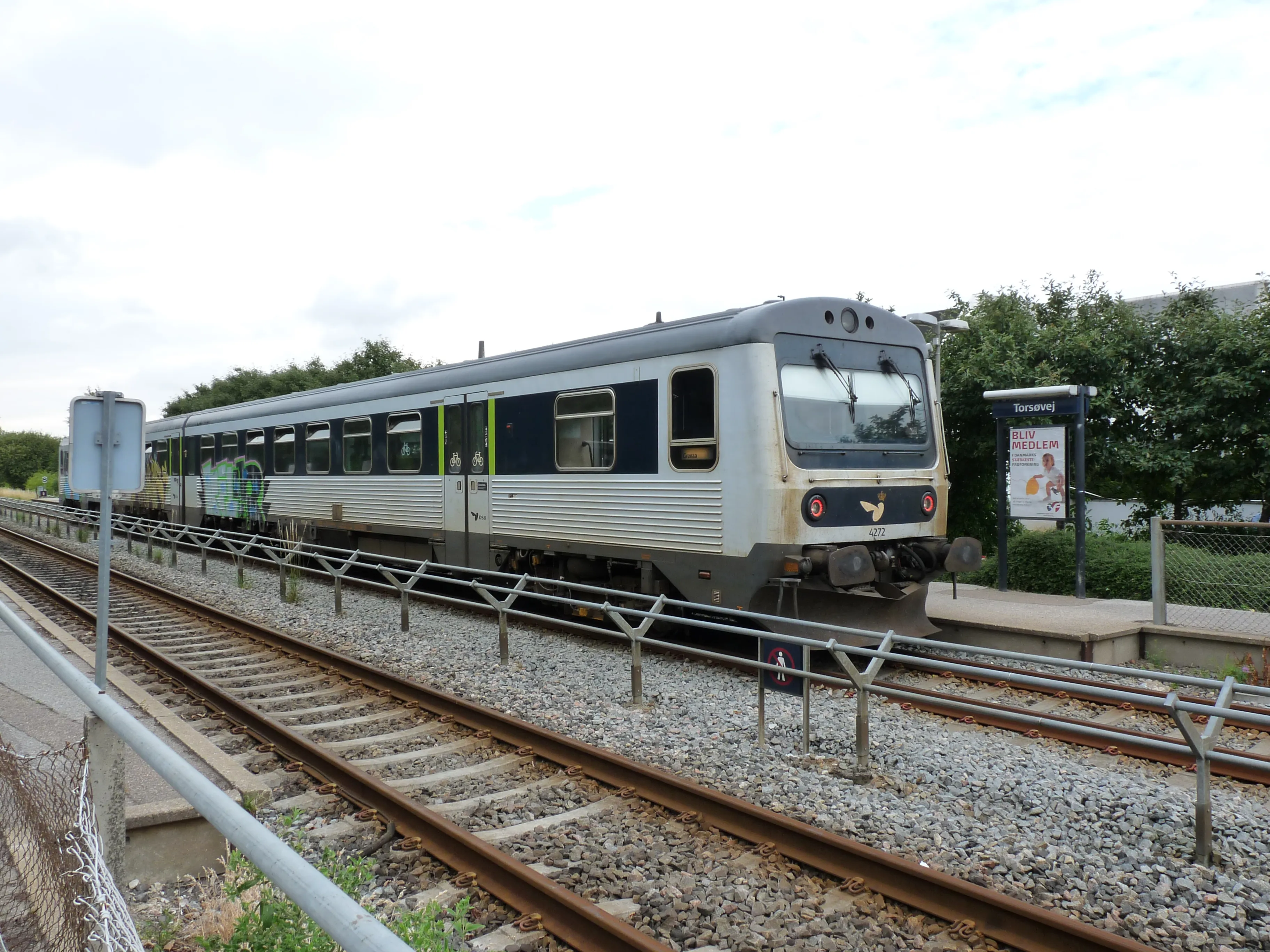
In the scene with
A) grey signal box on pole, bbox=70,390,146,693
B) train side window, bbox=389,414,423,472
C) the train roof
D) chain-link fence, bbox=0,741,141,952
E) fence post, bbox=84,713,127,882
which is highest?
the train roof

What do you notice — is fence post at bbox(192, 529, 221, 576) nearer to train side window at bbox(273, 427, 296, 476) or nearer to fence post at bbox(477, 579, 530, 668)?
train side window at bbox(273, 427, 296, 476)

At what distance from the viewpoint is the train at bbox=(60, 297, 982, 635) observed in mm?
8578

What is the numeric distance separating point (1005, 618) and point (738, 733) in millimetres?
4672

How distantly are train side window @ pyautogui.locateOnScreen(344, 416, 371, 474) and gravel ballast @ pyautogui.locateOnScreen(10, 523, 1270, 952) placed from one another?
5.36 metres

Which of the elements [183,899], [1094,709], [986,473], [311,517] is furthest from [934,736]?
[311,517]

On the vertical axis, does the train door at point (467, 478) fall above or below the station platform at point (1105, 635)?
above

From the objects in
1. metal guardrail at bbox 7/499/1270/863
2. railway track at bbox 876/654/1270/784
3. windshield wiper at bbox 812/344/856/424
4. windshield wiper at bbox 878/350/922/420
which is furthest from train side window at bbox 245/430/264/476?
railway track at bbox 876/654/1270/784

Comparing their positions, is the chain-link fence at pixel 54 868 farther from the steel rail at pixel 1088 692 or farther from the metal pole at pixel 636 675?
the steel rail at pixel 1088 692

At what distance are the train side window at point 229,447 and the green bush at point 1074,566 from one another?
1437cm

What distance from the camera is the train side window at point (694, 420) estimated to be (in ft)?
29.2

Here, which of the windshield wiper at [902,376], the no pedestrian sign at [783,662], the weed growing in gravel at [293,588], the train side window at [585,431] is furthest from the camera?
the weed growing in gravel at [293,588]

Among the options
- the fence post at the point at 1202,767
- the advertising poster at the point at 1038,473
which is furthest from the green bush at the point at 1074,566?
the fence post at the point at 1202,767

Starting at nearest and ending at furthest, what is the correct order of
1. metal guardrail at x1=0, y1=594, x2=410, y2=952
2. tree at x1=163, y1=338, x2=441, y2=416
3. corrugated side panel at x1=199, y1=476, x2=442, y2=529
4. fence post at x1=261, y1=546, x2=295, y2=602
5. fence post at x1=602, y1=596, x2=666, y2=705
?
metal guardrail at x1=0, y1=594, x2=410, y2=952 → fence post at x1=602, y1=596, x2=666, y2=705 → corrugated side panel at x1=199, y1=476, x2=442, y2=529 → fence post at x1=261, y1=546, x2=295, y2=602 → tree at x1=163, y1=338, x2=441, y2=416

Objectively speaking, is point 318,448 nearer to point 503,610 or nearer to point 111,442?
point 503,610
